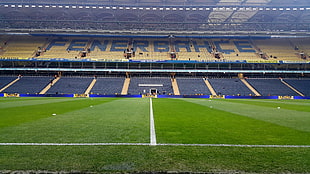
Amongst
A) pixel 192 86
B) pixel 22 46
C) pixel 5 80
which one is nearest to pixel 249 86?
pixel 192 86

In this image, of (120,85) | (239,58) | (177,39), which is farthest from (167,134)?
(177,39)

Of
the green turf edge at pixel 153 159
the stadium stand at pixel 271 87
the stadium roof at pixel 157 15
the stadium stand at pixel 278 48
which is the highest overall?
the stadium roof at pixel 157 15

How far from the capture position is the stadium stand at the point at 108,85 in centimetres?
4322

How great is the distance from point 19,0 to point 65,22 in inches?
438

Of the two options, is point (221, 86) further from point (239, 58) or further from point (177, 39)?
point (177, 39)

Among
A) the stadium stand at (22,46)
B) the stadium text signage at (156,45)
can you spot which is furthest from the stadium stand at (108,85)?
the stadium stand at (22,46)

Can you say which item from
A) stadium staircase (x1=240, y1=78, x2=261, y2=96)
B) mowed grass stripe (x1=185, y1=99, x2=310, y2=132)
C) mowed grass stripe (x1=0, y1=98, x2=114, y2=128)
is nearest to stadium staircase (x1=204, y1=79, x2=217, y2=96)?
stadium staircase (x1=240, y1=78, x2=261, y2=96)

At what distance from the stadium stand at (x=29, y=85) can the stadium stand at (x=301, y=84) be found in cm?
5371

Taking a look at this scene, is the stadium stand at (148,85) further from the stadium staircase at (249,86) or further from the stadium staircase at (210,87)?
the stadium staircase at (249,86)

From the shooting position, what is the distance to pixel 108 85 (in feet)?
151

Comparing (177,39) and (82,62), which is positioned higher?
(177,39)

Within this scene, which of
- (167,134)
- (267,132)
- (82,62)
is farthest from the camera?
(82,62)

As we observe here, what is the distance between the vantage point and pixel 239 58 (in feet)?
168

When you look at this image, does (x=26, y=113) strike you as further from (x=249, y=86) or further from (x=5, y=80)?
(x=249, y=86)
